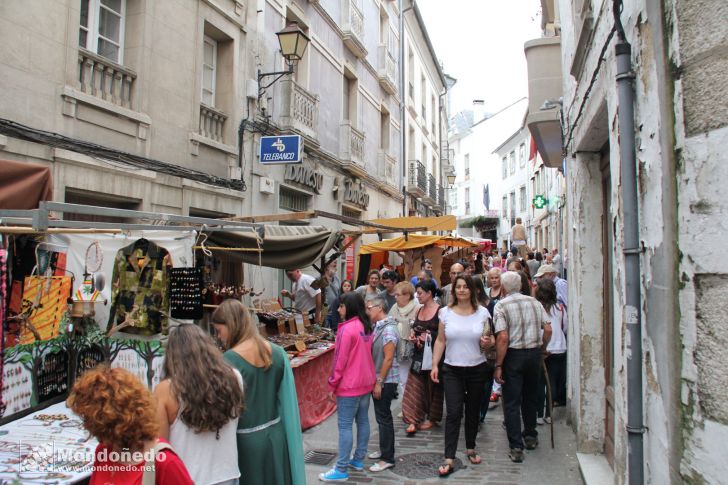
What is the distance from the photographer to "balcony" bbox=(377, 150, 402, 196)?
63.1 feet

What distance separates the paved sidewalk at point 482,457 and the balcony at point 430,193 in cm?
2059

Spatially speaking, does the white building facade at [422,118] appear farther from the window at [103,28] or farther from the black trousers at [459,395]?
the black trousers at [459,395]

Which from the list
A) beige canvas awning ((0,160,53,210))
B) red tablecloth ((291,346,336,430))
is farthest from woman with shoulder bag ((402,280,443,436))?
beige canvas awning ((0,160,53,210))

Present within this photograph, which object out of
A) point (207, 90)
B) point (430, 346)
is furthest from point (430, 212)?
point (430, 346)

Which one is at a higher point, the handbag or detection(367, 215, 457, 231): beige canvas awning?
detection(367, 215, 457, 231): beige canvas awning

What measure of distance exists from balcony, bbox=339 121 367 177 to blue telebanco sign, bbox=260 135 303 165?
4976 millimetres

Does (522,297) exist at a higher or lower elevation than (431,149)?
lower

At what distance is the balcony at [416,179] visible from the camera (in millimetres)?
23631

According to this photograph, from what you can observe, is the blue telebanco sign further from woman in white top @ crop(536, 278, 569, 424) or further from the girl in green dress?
the girl in green dress

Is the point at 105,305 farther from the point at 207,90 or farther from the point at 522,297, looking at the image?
the point at 207,90

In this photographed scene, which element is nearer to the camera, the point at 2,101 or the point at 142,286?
the point at 142,286

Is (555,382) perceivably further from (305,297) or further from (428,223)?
(428,223)

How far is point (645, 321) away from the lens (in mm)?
2787

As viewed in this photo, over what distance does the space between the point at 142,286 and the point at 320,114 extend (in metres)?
9.40
